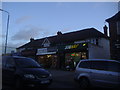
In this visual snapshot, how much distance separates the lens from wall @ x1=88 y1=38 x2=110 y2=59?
74.7 ft

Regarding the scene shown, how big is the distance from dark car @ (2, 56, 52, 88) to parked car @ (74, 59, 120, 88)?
220cm

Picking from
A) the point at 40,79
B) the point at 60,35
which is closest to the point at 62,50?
the point at 60,35

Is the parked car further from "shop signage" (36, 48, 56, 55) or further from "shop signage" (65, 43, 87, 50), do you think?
"shop signage" (36, 48, 56, 55)

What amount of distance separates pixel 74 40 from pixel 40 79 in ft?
65.0

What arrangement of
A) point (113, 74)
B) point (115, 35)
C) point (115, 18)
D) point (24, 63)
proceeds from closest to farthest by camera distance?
point (113, 74), point (24, 63), point (115, 35), point (115, 18)

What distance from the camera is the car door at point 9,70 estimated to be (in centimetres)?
849

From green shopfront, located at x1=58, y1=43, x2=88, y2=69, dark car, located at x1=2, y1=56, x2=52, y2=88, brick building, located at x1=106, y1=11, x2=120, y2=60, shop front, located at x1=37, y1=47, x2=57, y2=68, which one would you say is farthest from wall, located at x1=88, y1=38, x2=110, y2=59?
dark car, located at x1=2, y1=56, x2=52, y2=88

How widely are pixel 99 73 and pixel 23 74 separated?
3.99m

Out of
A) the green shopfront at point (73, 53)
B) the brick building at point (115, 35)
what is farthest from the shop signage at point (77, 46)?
the brick building at point (115, 35)

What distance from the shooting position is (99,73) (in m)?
8.71

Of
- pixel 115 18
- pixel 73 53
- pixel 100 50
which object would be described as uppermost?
pixel 115 18

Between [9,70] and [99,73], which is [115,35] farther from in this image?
[9,70]

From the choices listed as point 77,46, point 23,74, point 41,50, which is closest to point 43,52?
point 41,50

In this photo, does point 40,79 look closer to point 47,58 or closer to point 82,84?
point 82,84
